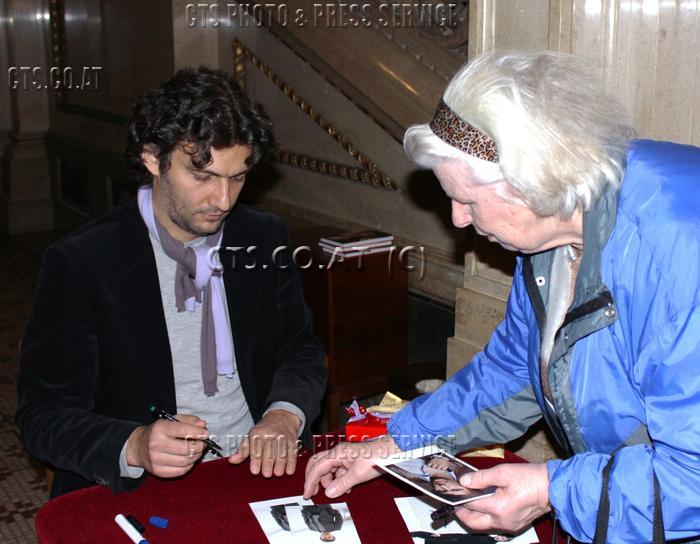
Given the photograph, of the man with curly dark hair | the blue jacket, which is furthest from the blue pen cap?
the blue jacket

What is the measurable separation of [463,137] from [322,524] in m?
0.88

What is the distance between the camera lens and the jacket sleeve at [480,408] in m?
2.03

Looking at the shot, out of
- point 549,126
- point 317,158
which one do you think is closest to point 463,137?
point 549,126

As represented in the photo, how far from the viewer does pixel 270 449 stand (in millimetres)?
2207

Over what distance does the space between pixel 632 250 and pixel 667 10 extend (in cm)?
155

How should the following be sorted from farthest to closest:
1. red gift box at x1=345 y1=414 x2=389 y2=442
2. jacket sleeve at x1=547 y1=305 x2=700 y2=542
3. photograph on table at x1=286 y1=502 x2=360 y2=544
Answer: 1. red gift box at x1=345 y1=414 x2=389 y2=442
2. photograph on table at x1=286 y1=502 x2=360 y2=544
3. jacket sleeve at x1=547 y1=305 x2=700 y2=542

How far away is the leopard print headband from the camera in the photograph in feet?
5.24

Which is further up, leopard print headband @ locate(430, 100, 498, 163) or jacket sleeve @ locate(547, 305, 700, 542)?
leopard print headband @ locate(430, 100, 498, 163)

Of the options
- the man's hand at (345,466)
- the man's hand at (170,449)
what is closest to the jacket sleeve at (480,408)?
the man's hand at (345,466)

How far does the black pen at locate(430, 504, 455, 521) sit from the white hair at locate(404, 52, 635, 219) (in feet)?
2.36

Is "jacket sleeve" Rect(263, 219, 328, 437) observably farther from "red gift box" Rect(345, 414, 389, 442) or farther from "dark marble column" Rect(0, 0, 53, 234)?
"dark marble column" Rect(0, 0, 53, 234)

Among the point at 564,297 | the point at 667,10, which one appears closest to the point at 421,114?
the point at 667,10

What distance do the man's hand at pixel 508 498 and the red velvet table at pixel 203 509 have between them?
24 cm

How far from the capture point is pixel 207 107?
7.73 ft
